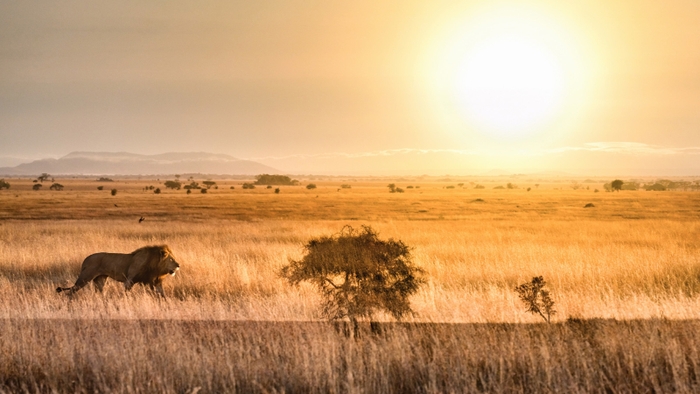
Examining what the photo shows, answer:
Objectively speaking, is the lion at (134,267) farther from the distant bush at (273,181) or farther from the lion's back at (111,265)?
the distant bush at (273,181)

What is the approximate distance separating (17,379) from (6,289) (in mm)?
8551

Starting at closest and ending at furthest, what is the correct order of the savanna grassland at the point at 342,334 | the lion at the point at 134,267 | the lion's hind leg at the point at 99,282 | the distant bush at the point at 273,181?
the savanna grassland at the point at 342,334 → the lion at the point at 134,267 → the lion's hind leg at the point at 99,282 → the distant bush at the point at 273,181

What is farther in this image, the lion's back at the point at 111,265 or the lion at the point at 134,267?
the lion's back at the point at 111,265

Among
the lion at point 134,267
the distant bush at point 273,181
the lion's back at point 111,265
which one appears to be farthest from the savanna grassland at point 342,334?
the distant bush at point 273,181

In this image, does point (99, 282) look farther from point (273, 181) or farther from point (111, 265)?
point (273, 181)

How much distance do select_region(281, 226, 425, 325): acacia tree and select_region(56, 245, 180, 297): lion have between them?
4.68 meters

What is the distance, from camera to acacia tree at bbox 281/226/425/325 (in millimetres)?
10398

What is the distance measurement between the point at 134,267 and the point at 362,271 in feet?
20.2

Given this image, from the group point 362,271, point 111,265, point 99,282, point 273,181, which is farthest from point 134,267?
point 273,181

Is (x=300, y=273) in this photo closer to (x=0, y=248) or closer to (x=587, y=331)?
(x=587, y=331)

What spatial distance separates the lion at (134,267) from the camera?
13953mm

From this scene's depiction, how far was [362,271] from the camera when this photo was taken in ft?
34.4

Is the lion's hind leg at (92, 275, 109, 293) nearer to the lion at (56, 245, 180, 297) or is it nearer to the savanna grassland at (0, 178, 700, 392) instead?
the lion at (56, 245, 180, 297)

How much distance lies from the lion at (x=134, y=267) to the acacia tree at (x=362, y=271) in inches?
184
